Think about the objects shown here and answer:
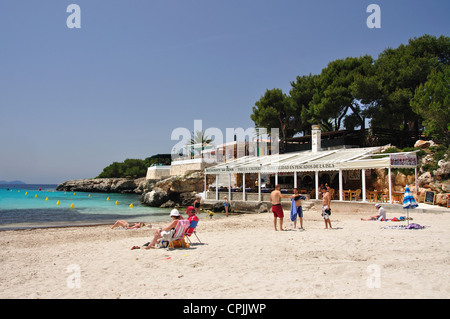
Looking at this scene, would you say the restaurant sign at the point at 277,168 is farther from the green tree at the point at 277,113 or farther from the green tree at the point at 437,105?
the green tree at the point at 277,113

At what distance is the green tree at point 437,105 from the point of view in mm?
20000

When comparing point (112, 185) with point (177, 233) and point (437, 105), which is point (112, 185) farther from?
point (177, 233)

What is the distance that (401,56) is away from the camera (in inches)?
1197

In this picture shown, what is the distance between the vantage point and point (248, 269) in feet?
19.2

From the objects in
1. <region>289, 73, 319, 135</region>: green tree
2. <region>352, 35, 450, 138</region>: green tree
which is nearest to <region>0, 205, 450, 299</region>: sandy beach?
<region>352, 35, 450, 138</region>: green tree

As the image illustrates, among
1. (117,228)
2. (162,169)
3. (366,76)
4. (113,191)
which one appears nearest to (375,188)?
(366,76)

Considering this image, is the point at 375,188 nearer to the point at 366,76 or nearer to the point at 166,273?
the point at 366,76

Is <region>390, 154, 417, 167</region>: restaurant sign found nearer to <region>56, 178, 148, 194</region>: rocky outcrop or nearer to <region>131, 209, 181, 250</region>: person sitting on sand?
<region>131, 209, 181, 250</region>: person sitting on sand

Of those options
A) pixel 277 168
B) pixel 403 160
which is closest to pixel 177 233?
pixel 403 160

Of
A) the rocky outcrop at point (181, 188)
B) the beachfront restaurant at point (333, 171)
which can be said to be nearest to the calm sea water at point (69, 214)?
the rocky outcrop at point (181, 188)

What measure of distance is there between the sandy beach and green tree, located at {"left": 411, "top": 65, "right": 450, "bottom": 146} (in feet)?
45.3
